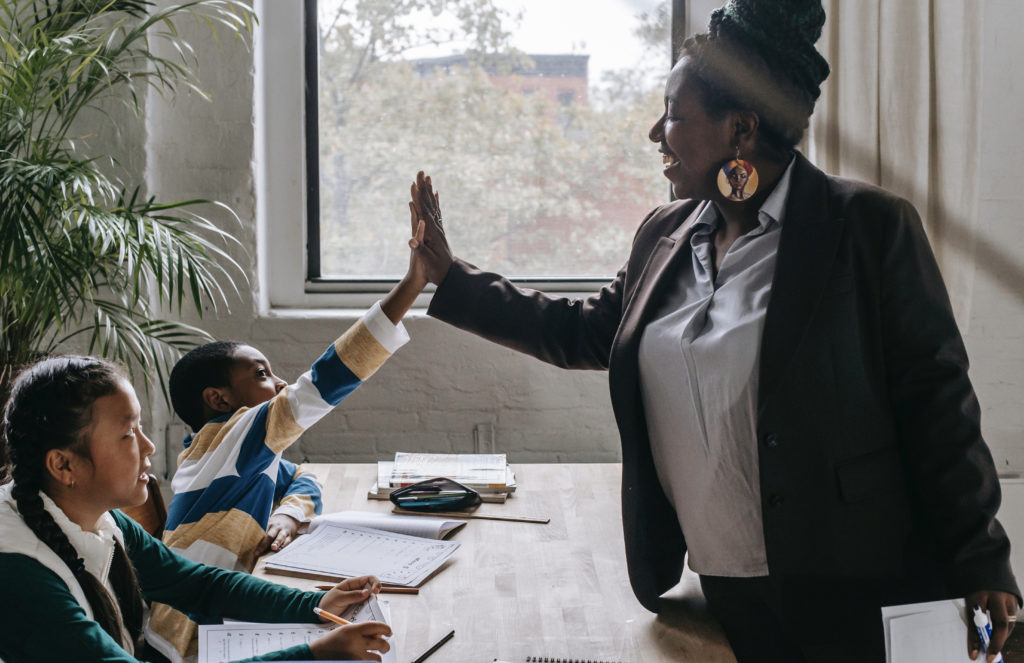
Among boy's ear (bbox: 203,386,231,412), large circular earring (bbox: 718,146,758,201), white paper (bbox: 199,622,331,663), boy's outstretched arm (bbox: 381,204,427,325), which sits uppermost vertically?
large circular earring (bbox: 718,146,758,201)

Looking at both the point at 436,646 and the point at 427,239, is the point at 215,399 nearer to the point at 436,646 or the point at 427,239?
→ the point at 427,239

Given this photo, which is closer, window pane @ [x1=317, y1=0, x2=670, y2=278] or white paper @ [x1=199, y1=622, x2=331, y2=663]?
white paper @ [x1=199, y1=622, x2=331, y2=663]

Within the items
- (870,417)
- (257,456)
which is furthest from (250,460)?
(870,417)

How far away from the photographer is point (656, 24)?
3.13 meters

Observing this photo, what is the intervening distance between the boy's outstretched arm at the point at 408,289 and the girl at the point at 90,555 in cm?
57

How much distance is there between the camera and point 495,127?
3111mm

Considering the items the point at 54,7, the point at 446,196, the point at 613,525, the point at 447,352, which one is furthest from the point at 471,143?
the point at 613,525

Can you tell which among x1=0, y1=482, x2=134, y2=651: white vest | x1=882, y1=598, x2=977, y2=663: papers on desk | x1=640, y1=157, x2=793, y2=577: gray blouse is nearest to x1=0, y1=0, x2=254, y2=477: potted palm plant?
x1=0, y1=482, x2=134, y2=651: white vest

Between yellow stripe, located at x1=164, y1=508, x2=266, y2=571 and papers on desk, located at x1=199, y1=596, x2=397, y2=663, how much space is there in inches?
13.6

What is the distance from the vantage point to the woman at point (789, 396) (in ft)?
4.49

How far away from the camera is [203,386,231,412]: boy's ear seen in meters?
2.05

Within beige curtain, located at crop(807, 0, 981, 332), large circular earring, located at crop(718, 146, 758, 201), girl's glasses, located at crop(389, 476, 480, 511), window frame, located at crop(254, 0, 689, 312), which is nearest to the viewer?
large circular earring, located at crop(718, 146, 758, 201)

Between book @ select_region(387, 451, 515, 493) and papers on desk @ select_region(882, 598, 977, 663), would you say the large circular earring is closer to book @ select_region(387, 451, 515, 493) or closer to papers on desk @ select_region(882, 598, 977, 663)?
papers on desk @ select_region(882, 598, 977, 663)

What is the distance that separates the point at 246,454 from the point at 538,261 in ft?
5.17
